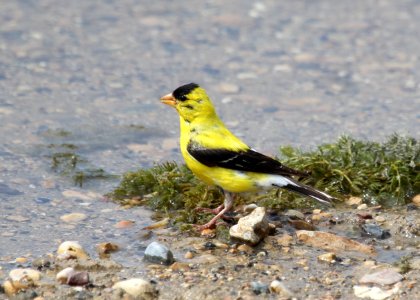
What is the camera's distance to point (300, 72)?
1091cm

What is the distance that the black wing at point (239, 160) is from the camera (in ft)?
20.7

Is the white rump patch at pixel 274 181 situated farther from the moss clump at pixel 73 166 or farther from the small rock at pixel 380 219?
the moss clump at pixel 73 166

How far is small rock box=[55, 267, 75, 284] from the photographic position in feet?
17.8

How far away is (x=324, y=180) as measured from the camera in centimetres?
712

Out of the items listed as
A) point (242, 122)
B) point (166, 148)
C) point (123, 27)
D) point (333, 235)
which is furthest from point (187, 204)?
point (123, 27)

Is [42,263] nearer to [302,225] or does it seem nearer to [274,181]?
[274,181]

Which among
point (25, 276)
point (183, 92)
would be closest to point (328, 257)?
point (183, 92)

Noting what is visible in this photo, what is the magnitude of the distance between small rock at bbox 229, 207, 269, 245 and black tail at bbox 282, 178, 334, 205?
31cm

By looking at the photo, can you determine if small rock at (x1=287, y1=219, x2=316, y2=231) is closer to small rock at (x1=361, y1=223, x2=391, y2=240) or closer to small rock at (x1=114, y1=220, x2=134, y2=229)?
small rock at (x1=361, y1=223, x2=391, y2=240)

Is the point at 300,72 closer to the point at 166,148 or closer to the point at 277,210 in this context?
the point at 166,148

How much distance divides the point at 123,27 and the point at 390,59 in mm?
3625

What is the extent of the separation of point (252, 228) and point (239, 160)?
59 centimetres

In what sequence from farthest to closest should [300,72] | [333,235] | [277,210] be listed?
[300,72], [277,210], [333,235]

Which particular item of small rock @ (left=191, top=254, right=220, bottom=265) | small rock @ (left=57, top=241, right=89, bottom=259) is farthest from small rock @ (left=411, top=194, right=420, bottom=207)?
small rock @ (left=57, top=241, right=89, bottom=259)
